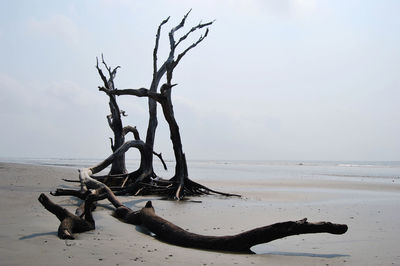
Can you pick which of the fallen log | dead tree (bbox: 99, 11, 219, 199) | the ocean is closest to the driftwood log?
the fallen log

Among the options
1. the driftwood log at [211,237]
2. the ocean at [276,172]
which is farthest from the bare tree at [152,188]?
the ocean at [276,172]

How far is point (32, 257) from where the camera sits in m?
3.72

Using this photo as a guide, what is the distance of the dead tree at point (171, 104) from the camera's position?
11.6 m

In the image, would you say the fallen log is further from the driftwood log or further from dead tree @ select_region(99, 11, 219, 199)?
dead tree @ select_region(99, 11, 219, 199)

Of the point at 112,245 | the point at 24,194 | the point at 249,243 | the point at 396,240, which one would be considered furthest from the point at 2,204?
the point at 396,240

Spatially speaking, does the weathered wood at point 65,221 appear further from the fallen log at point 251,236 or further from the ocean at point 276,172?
the ocean at point 276,172

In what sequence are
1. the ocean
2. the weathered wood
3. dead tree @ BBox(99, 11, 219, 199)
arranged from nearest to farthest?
the weathered wood, dead tree @ BBox(99, 11, 219, 199), the ocean

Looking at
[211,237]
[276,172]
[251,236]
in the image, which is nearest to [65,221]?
[211,237]

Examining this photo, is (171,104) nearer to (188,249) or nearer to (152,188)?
(152,188)

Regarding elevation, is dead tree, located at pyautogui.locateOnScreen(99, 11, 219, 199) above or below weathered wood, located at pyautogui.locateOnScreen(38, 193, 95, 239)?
above

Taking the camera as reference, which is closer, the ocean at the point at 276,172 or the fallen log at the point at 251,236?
the fallen log at the point at 251,236

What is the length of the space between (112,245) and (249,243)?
1704 millimetres

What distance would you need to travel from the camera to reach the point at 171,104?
13.1 metres

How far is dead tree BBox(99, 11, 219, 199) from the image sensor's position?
1162cm
